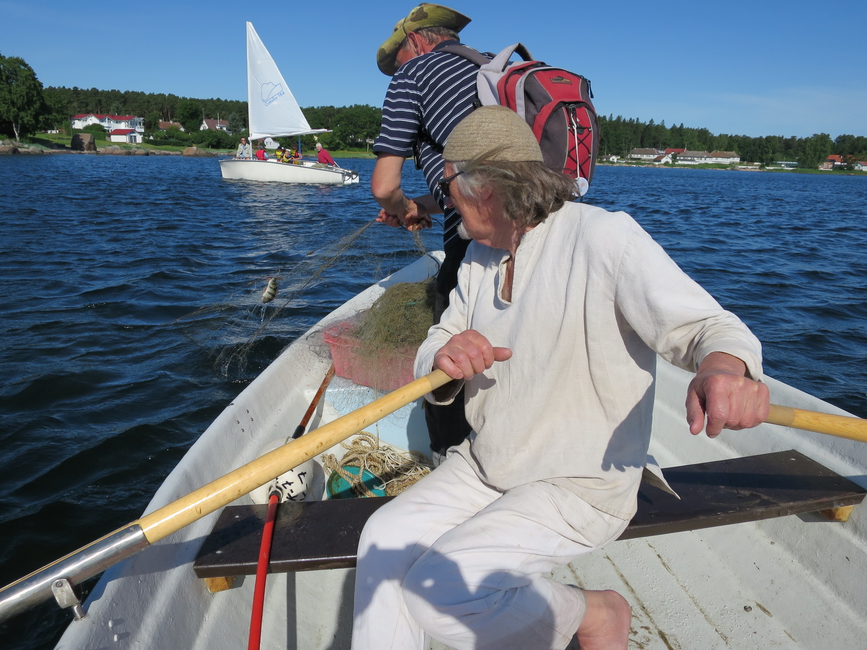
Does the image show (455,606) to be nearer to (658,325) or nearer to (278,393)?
(658,325)

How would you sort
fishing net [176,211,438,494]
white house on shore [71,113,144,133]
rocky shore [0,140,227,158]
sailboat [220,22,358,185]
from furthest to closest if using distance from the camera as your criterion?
white house on shore [71,113,144,133] → rocky shore [0,140,227,158] → sailboat [220,22,358,185] → fishing net [176,211,438,494]

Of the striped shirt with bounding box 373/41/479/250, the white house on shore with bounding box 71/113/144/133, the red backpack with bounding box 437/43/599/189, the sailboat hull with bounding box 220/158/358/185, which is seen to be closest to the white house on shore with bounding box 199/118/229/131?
the white house on shore with bounding box 71/113/144/133

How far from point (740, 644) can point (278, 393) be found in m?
2.64

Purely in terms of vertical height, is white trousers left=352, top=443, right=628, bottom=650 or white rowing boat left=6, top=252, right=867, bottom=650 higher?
white trousers left=352, top=443, right=628, bottom=650

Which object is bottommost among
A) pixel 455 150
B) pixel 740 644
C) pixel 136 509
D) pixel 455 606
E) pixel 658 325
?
pixel 136 509

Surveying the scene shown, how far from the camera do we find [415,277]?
5.80m

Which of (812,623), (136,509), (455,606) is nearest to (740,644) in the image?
(812,623)

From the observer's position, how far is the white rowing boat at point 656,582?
1954 millimetres

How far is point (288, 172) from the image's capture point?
99.7ft

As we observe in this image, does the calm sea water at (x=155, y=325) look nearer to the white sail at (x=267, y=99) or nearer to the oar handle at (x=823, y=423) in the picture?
the oar handle at (x=823, y=423)

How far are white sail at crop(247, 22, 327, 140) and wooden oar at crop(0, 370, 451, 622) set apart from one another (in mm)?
30665

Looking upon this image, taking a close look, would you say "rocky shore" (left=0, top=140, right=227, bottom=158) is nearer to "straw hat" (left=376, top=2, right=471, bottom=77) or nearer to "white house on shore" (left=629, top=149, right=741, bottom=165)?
"straw hat" (left=376, top=2, right=471, bottom=77)

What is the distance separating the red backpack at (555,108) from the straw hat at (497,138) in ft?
1.59

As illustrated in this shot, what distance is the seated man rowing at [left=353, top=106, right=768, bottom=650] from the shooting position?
1.53 metres
